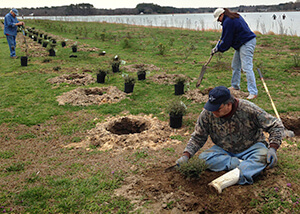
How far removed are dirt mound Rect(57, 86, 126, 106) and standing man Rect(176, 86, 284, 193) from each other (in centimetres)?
424

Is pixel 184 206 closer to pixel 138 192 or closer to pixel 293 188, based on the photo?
pixel 138 192

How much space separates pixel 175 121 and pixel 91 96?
10.5ft

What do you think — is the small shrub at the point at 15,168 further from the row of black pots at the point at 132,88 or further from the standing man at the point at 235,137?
the row of black pots at the point at 132,88

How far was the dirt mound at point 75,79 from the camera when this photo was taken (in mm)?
8950

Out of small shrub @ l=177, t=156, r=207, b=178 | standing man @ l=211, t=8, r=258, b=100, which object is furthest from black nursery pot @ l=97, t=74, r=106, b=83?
small shrub @ l=177, t=156, r=207, b=178

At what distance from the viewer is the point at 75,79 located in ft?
30.2

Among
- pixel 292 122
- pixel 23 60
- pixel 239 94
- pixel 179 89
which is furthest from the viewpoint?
pixel 23 60

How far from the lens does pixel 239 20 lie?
20.3ft

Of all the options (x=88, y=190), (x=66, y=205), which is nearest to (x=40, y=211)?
(x=66, y=205)

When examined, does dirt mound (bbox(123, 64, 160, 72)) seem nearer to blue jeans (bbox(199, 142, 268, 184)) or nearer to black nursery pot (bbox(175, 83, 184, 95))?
black nursery pot (bbox(175, 83, 184, 95))

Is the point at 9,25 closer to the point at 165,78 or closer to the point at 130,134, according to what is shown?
the point at 165,78

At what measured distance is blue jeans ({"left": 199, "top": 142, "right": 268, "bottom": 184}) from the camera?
3178mm

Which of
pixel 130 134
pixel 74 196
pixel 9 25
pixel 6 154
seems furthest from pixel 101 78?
pixel 9 25

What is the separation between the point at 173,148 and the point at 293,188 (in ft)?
7.03
